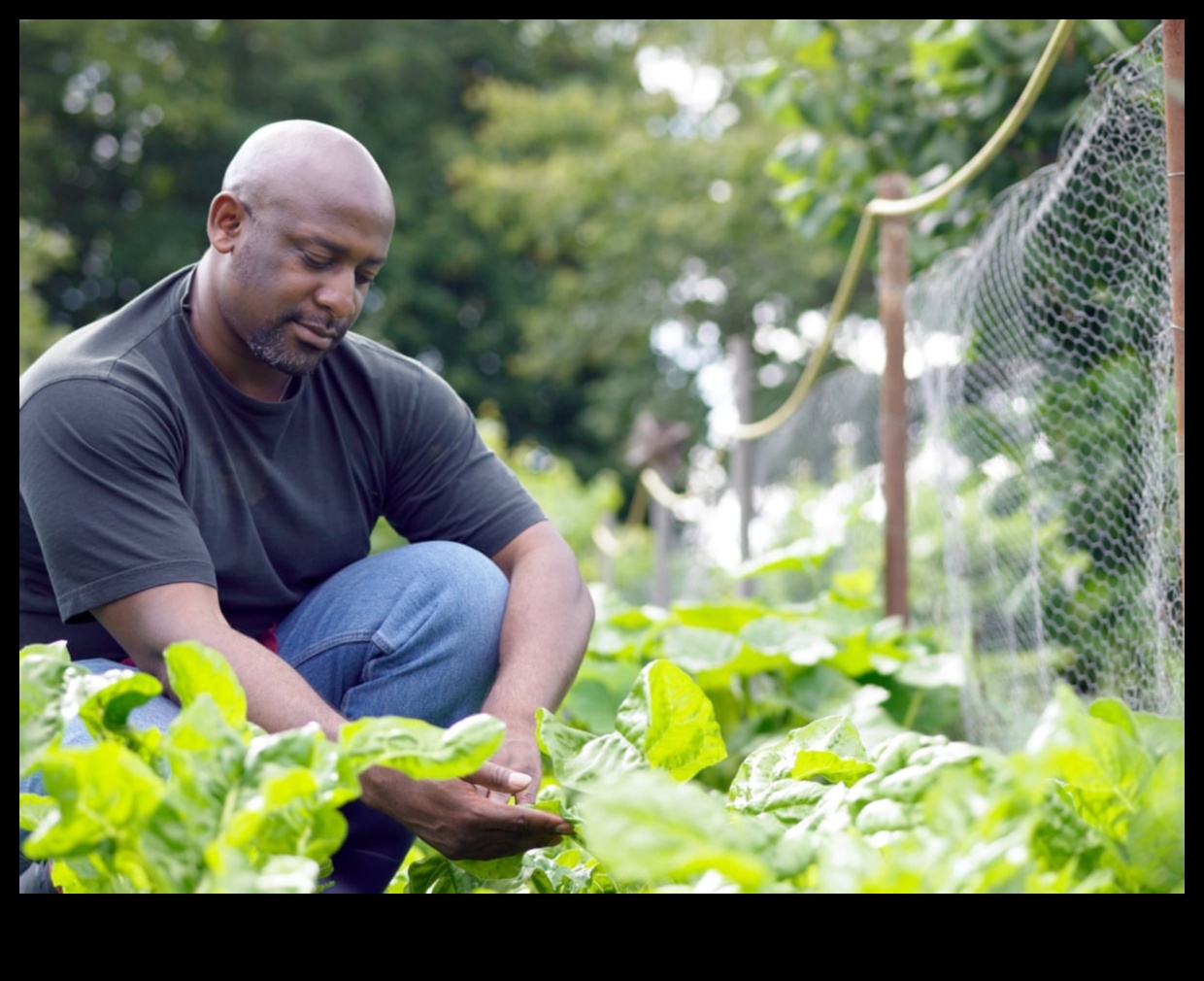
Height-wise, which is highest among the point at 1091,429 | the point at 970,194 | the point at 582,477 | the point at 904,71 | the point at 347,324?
the point at 904,71

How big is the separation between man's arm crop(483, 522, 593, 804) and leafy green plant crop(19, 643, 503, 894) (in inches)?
20.6

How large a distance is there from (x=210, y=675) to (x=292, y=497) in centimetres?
84

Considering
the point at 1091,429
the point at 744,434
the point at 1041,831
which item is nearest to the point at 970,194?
the point at 1091,429

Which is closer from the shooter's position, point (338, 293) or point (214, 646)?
point (214, 646)

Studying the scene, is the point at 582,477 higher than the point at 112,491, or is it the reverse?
the point at 112,491

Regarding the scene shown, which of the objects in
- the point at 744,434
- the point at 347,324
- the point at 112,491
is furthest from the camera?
the point at 744,434

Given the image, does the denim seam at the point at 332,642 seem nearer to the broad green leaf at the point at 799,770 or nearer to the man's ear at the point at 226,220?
the man's ear at the point at 226,220

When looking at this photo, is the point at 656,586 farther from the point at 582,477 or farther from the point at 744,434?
the point at 582,477

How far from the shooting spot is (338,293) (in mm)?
1579

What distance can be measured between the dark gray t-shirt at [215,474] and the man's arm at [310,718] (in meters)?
0.03

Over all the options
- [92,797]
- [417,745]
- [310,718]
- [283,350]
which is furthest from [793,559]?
[92,797]

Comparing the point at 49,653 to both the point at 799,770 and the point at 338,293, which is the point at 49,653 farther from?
the point at 338,293
